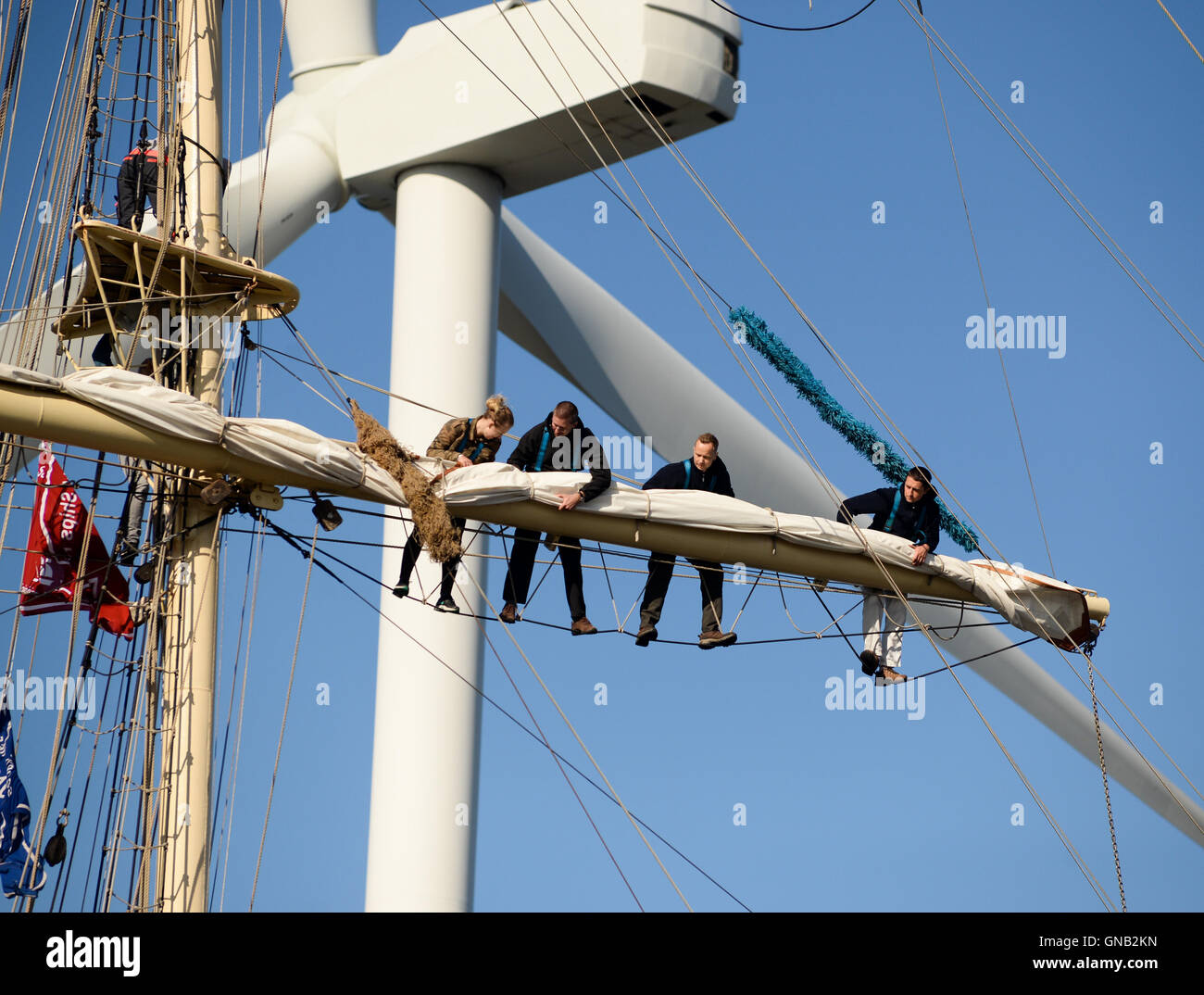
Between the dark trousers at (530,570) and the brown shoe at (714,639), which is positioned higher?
the dark trousers at (530,570)

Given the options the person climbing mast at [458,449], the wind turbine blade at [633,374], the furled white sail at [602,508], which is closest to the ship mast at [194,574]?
the furled white sail at [602,508]

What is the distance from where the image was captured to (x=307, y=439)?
14945mm

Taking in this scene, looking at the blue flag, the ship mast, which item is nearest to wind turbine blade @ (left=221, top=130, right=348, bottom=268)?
the ship mast

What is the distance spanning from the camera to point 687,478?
16203mm

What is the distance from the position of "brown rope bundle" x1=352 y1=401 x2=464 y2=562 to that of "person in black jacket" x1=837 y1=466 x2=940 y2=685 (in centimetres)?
363

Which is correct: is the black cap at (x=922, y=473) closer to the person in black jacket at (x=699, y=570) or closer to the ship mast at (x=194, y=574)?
the person in black jacket at (x=699, y=570)

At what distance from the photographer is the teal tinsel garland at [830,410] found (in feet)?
58.8

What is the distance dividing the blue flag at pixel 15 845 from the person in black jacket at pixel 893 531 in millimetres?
6939

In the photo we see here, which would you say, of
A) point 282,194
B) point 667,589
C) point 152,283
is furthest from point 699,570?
point 282,194
